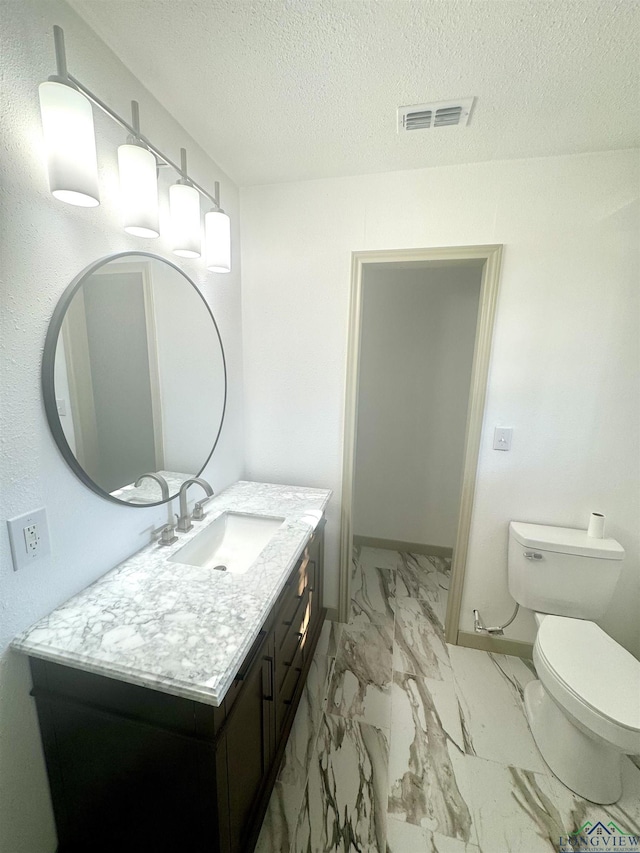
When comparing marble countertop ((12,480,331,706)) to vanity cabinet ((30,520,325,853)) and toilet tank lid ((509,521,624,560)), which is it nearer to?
vanity cabinet ((30,520,325,853))

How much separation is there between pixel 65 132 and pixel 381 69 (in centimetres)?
95

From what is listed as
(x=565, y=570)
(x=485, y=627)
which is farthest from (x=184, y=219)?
(x=485, y=627)

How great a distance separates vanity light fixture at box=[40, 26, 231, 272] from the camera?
781 millimetres

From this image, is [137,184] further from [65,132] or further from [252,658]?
[252,658]

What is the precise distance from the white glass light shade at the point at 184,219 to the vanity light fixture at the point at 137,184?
16 centimetres

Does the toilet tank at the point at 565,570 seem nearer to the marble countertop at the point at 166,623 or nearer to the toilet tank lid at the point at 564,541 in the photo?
the toilet tank lid at the point at 564,541

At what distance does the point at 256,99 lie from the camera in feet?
4.00

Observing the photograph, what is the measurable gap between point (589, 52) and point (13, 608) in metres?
2.22

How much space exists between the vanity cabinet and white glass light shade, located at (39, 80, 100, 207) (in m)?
1.18

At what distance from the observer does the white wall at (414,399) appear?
2582 mm

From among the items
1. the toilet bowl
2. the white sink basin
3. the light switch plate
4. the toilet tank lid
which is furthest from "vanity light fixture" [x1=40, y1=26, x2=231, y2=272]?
the toilet bowl

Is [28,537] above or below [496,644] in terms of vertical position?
above

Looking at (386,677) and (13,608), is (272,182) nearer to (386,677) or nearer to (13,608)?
(13,608)

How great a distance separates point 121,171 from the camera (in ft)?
3.22
